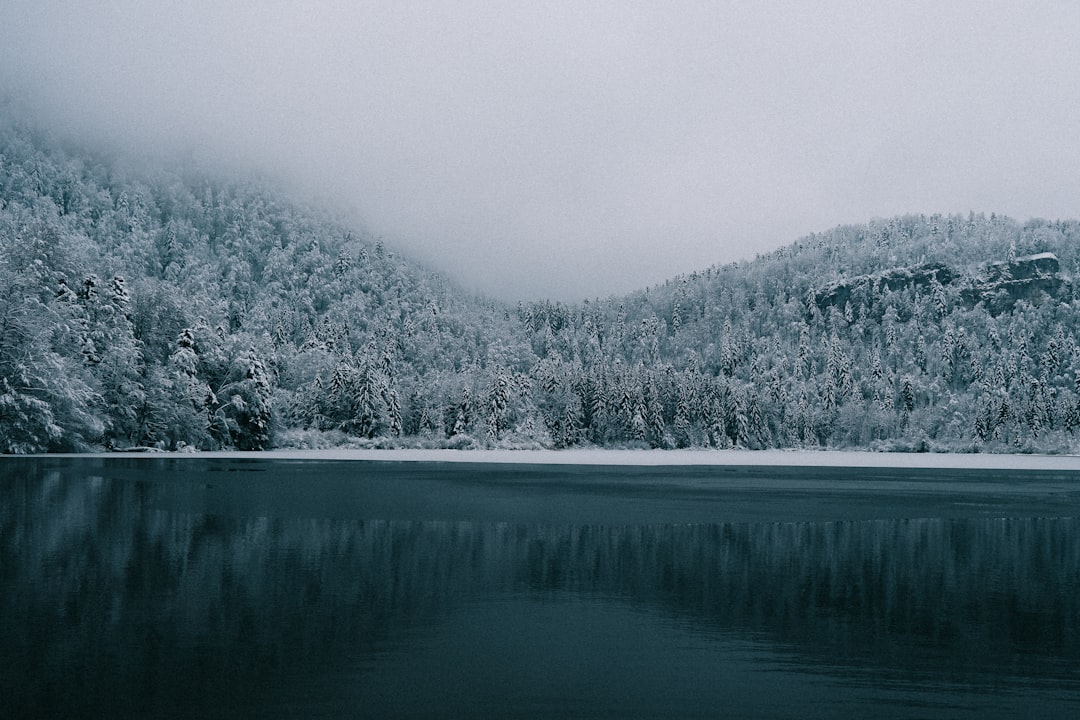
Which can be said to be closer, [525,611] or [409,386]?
[525,611]

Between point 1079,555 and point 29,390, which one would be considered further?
point 29,390

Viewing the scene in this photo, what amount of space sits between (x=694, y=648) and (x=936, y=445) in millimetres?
138032

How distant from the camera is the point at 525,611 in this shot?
609 inches

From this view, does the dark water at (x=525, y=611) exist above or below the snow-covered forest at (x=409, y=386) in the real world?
below

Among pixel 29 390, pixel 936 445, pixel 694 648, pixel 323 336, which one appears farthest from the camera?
pixel 323 336

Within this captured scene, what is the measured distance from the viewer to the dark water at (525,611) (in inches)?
423

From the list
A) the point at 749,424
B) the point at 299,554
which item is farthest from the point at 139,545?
the point at 749,424

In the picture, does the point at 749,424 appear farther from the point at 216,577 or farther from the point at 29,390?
the point at 216,577

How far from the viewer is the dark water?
10734 mm

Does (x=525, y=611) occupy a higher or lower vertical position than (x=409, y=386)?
lower

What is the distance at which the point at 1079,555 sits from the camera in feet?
76.8

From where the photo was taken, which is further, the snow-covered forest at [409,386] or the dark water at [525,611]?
the snow-covered forest at [409,386]

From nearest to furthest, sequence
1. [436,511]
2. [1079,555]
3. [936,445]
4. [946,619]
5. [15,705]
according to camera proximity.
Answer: [15,705] → [946,619] → [1079,555] → [436,511] → [936,445]

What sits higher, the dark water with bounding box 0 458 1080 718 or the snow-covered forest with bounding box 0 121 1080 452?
the snow-covered forest with bounding box 0 121 1080 452
